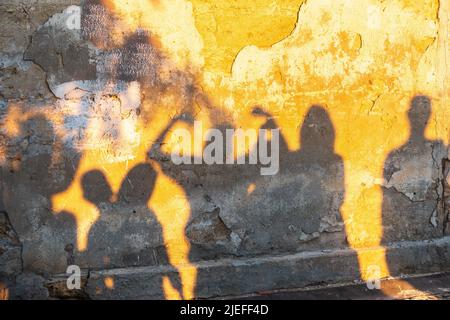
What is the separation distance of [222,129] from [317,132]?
2.32 ft

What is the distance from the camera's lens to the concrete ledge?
351 cm

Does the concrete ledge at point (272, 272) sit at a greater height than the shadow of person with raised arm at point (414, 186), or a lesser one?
lesser

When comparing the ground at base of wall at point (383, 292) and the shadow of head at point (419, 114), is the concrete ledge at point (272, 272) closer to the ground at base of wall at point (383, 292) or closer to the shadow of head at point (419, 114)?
the ground at base of wall at point (383, 292)

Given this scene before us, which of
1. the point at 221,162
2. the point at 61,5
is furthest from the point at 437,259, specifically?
the point at 61,5

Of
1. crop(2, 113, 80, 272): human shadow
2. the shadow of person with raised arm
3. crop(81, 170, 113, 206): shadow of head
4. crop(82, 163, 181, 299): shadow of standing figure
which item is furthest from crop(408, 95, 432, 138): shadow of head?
crop(2, 113, 80, 272): human shadow

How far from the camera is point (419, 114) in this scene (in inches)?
163

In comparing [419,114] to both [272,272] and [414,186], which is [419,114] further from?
[272,272]

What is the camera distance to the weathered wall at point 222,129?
344 centimetres

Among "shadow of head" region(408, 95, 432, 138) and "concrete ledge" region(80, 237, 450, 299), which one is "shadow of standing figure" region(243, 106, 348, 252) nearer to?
"concrete ledge" region(80, 237, 450, 299)

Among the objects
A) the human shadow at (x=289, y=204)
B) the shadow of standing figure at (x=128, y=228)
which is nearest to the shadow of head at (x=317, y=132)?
the human shadow at (x=289, y=204)

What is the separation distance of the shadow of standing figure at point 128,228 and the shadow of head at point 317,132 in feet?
3.65

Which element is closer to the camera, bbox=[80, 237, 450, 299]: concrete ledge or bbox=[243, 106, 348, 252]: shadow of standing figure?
bbox=[80, 237, 450, 299]: concrete ledge

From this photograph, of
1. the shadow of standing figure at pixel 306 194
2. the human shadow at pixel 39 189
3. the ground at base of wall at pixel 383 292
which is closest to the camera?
the human shadow at pixel 39 189

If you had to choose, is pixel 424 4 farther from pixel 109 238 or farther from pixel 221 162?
pixel 109 238
